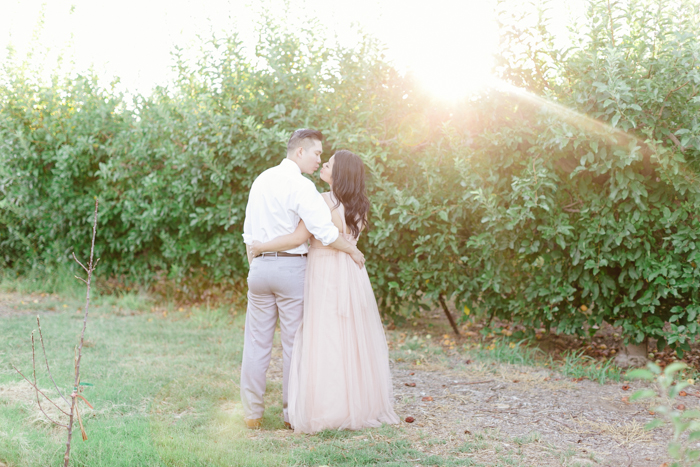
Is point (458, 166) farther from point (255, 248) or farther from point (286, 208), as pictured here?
point (255, 248)

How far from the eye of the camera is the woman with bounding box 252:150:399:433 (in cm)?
406

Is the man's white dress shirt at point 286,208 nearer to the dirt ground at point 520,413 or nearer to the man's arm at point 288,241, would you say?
the man's arm at point 288,241

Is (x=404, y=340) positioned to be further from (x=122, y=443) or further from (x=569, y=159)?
(x=122, y=443)

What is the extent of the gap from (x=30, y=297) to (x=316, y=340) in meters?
6.94

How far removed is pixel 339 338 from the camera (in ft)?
13.6

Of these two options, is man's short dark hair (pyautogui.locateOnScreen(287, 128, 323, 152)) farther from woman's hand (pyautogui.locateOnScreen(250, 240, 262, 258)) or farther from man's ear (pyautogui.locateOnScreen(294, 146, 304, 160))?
woman's hand (pyautogui.locateOnScreen(250, 240, 262, 258))

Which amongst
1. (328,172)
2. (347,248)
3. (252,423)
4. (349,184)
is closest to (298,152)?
(328,172)

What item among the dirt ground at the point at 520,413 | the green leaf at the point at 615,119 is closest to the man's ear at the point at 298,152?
the dirt ground at the point at 520,413

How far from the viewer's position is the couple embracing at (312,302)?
405 centimetres

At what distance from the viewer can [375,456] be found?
357cm

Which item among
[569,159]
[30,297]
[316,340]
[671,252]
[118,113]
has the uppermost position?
[118,113]

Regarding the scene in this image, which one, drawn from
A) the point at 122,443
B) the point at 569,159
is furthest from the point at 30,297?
the point at 569,159

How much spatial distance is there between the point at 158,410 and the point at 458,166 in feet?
11.1

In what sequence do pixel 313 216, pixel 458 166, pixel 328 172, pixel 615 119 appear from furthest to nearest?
1. pixel 458 166
2. pixel 615 119
3. pixel 328 172
4. pixel 313 216
